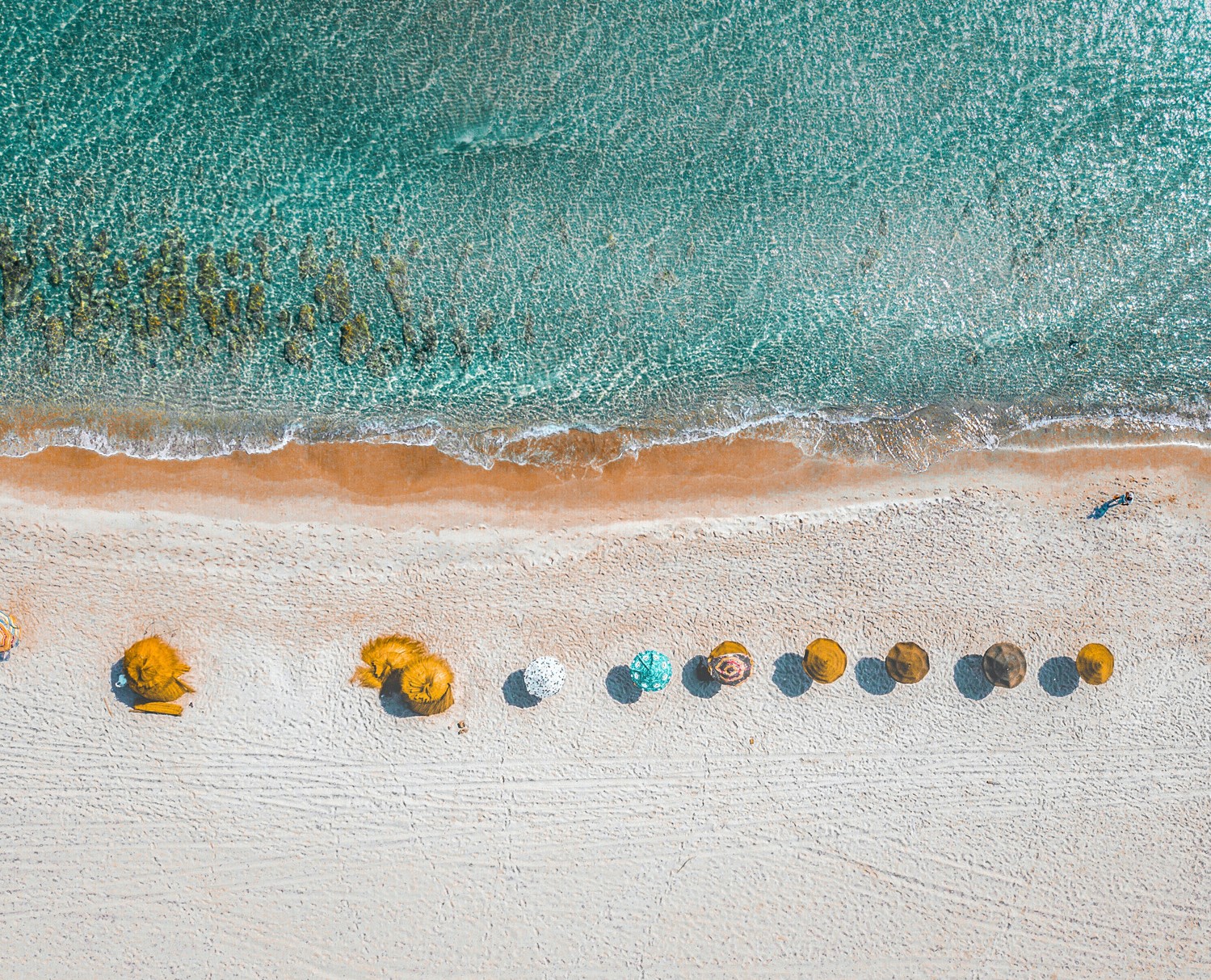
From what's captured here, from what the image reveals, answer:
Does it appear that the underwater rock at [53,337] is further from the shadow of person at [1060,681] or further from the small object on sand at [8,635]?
the shadow of person at [1060,681]

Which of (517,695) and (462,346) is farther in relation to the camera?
(462,346)

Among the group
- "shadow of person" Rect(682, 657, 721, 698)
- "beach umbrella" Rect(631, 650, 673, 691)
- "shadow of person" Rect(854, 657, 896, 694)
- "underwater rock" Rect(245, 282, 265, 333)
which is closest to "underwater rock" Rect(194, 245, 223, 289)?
"underwater rock" Rect(245, 282, 265, 333)

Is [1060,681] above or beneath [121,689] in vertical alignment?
above

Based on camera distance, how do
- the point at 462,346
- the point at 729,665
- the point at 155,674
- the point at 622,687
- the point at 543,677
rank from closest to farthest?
the point at 155,674
the point at 729,665
the point at 543,677
the point at 622,687
the point at 462,346

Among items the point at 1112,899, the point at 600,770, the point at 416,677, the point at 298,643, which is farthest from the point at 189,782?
the point at 1112,899

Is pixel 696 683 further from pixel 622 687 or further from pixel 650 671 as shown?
pixel 622 687

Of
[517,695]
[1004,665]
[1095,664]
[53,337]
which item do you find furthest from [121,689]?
[1095,664]

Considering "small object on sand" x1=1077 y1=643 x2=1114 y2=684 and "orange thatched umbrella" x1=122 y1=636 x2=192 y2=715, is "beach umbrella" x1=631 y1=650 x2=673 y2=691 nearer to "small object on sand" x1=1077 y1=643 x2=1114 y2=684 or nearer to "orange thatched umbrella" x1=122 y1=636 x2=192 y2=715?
"small object on sand" x1=1077 y1=643 x2=1114 y2=684
